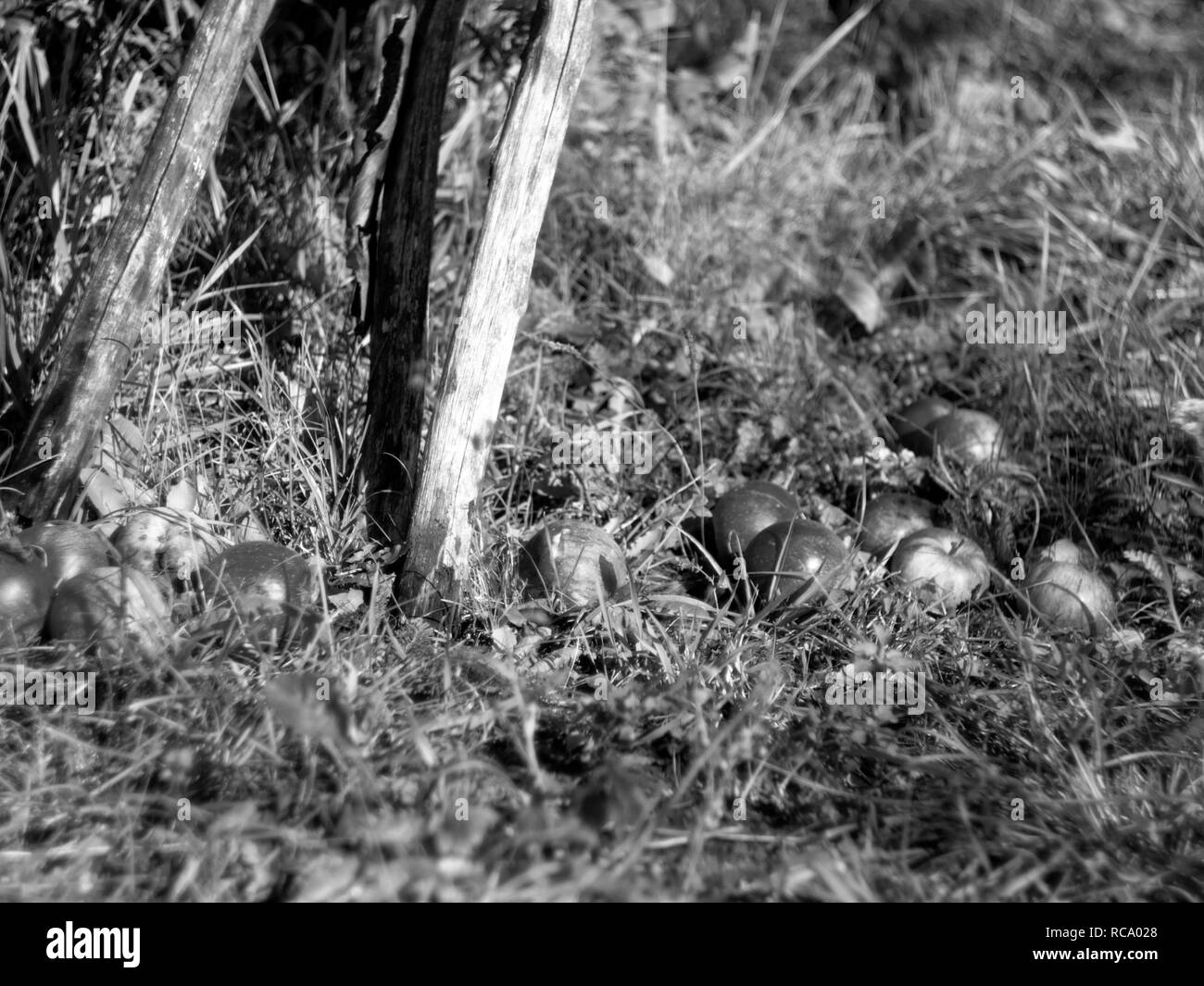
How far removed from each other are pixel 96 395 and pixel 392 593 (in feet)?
2.85

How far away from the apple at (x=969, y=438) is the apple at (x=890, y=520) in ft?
0.83

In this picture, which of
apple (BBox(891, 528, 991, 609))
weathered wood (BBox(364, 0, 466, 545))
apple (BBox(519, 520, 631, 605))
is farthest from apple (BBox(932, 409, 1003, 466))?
weathered wood (BBox(364, 0, 466, 545))

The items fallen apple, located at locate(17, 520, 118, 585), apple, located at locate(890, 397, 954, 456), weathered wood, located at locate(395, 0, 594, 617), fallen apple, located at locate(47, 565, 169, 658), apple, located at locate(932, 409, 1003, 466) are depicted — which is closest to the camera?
fallen apple, located at locate(47, 565, 169, 658)

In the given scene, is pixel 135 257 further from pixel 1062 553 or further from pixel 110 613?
pixel 1062 553

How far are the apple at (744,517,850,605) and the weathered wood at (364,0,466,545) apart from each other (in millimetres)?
914

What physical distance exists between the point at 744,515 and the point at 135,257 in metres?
1.67

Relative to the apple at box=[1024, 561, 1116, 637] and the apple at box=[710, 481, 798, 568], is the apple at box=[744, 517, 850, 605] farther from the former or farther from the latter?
the apple at box=[1024, 561, 1116, 637]

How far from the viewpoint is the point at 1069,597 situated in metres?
2.80

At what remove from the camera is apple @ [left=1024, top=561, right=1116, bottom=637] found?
2779 millimetres

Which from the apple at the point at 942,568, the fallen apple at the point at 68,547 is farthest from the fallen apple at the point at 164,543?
the apple at the point at 942,568

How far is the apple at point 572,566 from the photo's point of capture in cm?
267

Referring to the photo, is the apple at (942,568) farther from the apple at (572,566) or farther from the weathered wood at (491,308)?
the weathered wood at (491,308)
